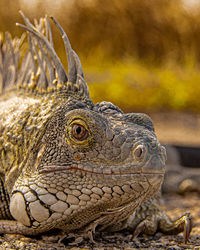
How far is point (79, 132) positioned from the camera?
293cm

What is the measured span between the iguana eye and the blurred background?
1081 cm

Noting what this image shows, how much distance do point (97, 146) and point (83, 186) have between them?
1.11ft

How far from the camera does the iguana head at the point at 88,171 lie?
9.08ft

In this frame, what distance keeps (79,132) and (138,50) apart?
19369 millimetres

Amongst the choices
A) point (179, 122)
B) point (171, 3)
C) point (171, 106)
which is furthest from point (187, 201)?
point (171, 3)

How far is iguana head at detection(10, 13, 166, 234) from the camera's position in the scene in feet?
9.08

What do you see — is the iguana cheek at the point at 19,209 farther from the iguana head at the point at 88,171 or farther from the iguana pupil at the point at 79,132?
the iguana pupil at the point at 79,132

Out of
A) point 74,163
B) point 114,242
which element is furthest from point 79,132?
point 114,242

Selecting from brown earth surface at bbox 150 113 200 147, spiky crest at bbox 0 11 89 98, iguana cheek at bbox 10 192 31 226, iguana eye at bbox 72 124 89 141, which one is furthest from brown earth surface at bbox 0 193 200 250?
brown earth surface at bbox 150 113 200 147

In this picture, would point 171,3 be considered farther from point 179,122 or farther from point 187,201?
point 187,201

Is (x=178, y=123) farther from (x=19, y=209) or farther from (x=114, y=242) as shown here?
(x=19, y=209)

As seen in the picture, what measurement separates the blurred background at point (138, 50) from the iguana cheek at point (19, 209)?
10869 mm

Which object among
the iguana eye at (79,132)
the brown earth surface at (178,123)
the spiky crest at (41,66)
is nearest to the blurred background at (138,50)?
the brown earth surface at (178,123)

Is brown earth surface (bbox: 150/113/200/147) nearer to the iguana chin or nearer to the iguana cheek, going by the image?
the iguana chin
